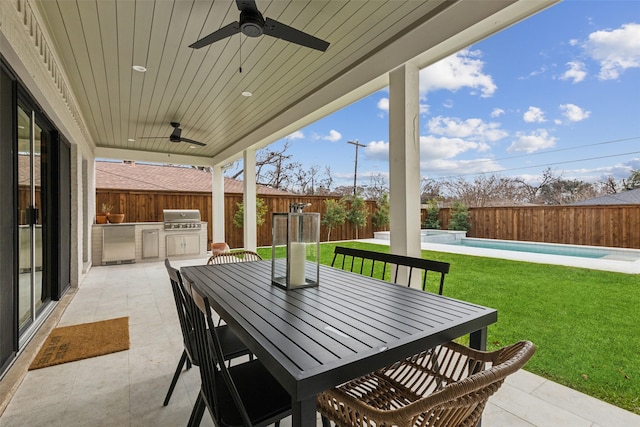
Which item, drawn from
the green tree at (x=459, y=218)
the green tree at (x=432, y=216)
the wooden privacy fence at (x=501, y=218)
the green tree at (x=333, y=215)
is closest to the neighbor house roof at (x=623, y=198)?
the wooden privacy fence at (x=501, y=218)

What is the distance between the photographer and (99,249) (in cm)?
627

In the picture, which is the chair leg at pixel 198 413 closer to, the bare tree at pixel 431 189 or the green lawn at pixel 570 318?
the green lawn at pixel 570 318

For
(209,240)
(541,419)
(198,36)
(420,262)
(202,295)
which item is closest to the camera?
(202,295)

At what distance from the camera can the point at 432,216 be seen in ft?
33.3

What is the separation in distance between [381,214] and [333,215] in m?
1.93

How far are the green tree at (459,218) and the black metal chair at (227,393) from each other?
9112 mm

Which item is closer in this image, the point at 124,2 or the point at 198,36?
the point at 124,2

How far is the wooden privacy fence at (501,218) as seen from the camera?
18.7ft

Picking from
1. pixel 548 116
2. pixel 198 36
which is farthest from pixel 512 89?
pixel 198 36

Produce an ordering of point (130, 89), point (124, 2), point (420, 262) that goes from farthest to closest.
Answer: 1. point (130, 89)
2. point (124, 2)
3. point (420, 262)

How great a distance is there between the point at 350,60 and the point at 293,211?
6.50 feet

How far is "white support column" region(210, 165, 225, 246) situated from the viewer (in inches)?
307

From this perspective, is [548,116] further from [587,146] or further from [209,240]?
[209,240]

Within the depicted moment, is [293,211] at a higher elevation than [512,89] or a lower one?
lower
